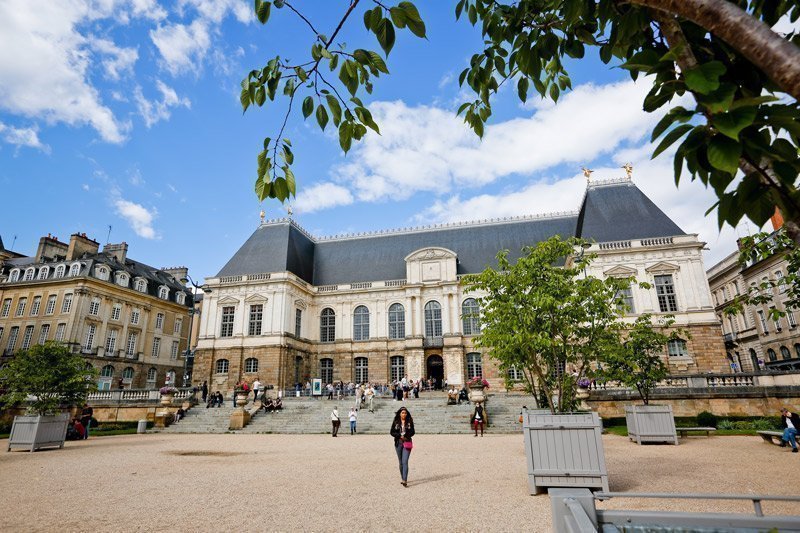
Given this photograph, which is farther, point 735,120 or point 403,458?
point 403,458

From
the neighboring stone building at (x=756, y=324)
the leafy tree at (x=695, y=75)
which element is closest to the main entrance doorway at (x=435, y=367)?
the neighboring stone building at (x=756, y=324)

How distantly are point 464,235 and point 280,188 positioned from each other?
122ft

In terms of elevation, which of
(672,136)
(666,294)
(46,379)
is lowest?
(46,379)

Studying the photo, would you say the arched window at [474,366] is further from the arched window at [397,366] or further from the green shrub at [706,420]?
the green shrub at [706,420]

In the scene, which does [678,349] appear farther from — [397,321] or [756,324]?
[397,321]

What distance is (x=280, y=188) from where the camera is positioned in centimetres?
241

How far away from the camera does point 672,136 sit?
1.52m

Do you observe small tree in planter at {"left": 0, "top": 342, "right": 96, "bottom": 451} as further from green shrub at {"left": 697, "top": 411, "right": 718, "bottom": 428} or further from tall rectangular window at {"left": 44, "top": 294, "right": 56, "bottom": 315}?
tall rectangular window at {"left": 44, "top": 294, "right": 56, "bottom": 315}

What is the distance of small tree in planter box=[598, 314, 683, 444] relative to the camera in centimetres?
1298

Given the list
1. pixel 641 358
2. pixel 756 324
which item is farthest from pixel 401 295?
pixel 756 324

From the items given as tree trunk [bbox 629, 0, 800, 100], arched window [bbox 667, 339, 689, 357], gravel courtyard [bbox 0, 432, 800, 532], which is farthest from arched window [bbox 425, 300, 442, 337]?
tree trunk [bbox 629, 0, 800, 100]

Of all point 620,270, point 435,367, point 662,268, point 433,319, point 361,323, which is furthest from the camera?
point 361,323

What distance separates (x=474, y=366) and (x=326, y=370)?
11682 millimetres

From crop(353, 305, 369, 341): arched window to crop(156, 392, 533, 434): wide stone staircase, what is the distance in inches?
417
